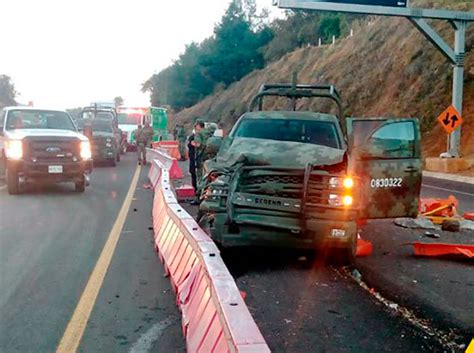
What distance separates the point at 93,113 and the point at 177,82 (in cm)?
6051

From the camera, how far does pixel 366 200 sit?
30.5ft

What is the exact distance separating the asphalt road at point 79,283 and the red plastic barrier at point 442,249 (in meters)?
3.50

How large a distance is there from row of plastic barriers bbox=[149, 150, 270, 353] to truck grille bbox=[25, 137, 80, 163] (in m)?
7.71

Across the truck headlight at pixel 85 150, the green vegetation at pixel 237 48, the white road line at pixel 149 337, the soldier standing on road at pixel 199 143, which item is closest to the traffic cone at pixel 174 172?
the truck headlight at pixel 85 150

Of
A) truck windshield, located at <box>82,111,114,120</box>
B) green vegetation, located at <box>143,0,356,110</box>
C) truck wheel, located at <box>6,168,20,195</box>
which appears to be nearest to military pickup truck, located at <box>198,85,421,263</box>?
truck wheel, located at <box>6,168,20,195</box>

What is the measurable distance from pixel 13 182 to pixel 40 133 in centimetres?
131

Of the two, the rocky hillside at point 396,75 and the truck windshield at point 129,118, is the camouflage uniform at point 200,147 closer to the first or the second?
the rocky hillside at point 396,75

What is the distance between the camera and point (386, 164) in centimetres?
928

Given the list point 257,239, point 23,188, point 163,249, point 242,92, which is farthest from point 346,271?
point 242,92

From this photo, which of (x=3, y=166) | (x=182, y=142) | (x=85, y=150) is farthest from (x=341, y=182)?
(x=182, y=142)

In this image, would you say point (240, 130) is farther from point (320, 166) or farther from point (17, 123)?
point (17, 123)

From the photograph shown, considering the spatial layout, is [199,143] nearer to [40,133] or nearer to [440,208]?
[40,133]

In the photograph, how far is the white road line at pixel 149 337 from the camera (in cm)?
518

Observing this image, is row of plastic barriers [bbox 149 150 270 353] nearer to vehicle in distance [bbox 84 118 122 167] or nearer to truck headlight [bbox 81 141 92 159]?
truck headlight [bbox 81 141 92 159]
